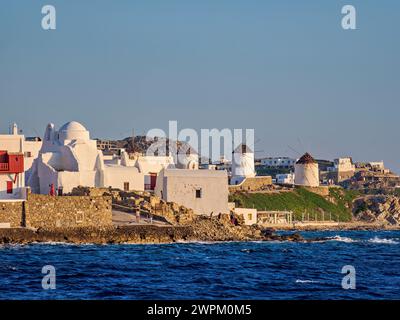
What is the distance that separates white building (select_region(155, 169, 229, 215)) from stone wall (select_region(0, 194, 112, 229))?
1017 centimetres

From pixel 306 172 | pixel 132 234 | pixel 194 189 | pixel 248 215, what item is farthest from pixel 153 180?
pixel 306 172

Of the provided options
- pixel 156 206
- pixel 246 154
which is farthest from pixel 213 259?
pixel 246 154

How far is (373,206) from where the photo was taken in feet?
449

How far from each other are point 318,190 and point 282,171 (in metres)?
57.5

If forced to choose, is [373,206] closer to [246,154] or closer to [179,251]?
[246,154]

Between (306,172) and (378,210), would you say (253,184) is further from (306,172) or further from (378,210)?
(378,210)

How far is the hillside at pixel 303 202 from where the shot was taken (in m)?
116

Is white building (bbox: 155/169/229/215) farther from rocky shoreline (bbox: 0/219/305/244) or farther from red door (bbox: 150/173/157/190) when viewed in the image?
red door (bbox: 150/173/157/190)

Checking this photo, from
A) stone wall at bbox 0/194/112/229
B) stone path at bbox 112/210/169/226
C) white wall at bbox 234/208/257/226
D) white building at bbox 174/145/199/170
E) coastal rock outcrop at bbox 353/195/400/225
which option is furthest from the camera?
coastal rock outcrop at bbox 353/195/400/225

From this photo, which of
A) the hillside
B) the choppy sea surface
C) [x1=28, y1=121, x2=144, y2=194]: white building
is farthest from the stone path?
the hillside

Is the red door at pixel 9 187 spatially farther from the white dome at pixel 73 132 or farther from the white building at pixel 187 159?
the white building at pixel 187 159

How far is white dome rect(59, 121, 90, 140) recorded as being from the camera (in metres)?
75.5

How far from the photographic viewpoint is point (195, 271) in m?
44.1

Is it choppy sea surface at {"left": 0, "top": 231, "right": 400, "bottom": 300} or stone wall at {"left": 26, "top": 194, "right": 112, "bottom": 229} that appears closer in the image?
choppy sea surface at {"left": 0, "top": 231, "right": 400, "bottom": 300}
